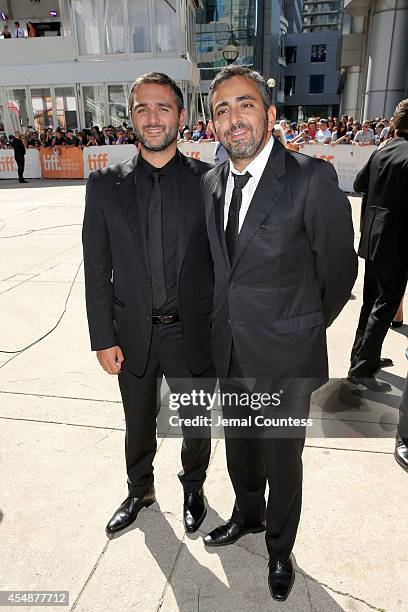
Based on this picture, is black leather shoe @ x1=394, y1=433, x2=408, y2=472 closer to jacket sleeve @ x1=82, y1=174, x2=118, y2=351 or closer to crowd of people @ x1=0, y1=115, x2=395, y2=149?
jacket sleeve @ x1=82, y1=174, x2=118, y2=351

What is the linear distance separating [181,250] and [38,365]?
101 inches

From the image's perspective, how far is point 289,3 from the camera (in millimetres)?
73750

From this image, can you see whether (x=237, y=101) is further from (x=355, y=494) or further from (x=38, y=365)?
(x=38, y=365)

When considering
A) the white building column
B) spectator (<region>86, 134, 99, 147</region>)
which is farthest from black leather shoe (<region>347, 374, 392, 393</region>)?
the white building column

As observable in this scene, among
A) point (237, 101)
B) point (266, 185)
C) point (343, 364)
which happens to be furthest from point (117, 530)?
point (343, 364)

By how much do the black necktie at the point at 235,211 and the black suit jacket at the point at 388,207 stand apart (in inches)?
77.4

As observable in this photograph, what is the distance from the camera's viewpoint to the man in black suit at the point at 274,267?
1899 mm

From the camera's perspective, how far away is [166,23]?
2262cm

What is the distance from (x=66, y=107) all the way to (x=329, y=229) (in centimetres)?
2564

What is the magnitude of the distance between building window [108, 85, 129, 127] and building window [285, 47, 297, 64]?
58812mm

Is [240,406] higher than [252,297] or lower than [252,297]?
lower

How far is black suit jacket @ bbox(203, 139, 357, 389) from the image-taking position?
1.89 metres

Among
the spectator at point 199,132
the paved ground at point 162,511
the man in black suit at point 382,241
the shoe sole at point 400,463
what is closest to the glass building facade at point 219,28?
the spectator at point 199,132

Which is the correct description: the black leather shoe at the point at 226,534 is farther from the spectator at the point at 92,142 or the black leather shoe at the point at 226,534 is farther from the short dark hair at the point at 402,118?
the spectator at the point at 92,142
